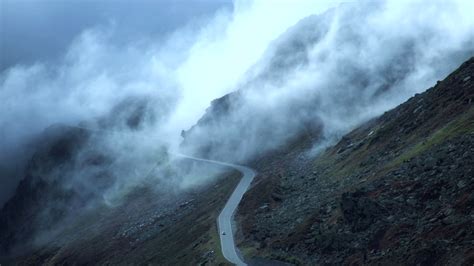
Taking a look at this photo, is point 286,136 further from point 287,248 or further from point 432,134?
point 287,248

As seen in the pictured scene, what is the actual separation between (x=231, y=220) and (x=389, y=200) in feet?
152

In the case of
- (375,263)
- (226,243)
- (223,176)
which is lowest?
(375,263)

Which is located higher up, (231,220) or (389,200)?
(231,220)

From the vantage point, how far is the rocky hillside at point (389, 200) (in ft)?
163

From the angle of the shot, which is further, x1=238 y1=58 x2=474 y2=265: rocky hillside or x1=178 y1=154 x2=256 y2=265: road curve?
x1=178 y1=154 x2=256 y2=265: road curve

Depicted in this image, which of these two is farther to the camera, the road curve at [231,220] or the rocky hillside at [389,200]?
the road curve at [231,220]

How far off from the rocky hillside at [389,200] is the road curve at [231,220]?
6.64ft

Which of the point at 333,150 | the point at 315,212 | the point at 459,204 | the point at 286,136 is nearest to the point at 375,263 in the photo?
the point at 459,204

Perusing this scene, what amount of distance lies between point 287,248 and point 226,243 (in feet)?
66.7

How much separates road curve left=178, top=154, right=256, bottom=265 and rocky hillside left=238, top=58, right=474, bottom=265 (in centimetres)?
202

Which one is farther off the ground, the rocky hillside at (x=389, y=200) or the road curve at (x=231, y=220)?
the road curve at (x=231, y=220)

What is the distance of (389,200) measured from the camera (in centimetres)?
6212

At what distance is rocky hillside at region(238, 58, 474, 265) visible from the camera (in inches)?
1953

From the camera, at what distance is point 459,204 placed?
50.6 metres
